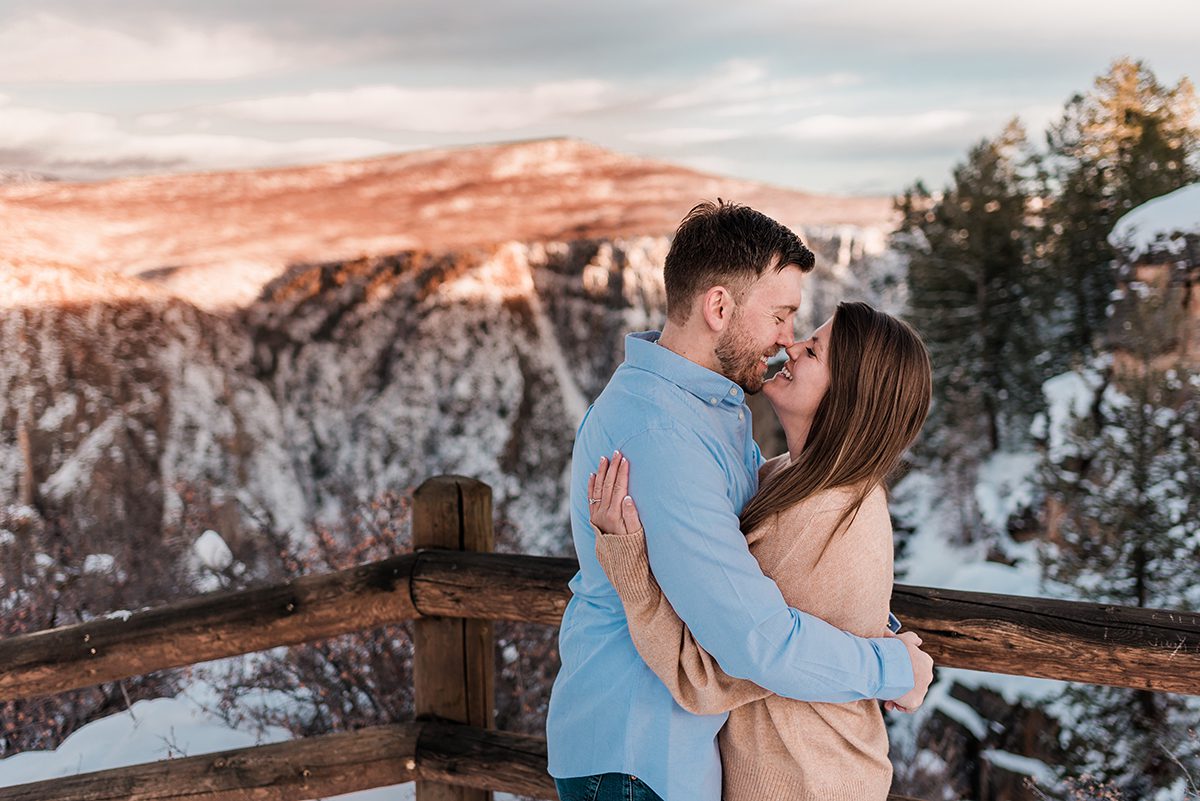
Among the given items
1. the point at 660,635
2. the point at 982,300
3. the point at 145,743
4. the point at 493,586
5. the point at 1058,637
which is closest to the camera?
the point at 660,635

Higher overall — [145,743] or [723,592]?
[723,592]

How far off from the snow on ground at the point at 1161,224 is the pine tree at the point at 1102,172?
3.59 m

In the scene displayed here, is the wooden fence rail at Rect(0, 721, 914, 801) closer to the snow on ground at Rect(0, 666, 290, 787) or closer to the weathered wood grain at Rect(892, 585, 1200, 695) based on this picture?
the snow on ground at Rect(0, 666, 290, 787)

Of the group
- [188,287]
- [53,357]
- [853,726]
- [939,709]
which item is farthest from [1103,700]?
[188,287]

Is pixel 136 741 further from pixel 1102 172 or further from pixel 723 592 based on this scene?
pixel 1102 172

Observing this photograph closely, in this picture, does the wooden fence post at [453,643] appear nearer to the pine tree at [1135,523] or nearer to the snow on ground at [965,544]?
the pine tree at [1135,523]

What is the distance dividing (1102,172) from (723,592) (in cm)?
2062

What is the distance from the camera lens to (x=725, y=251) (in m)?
1.75

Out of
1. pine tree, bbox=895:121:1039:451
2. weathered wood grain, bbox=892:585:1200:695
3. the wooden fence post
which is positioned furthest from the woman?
pine tree, bbox=895:121:1039:451

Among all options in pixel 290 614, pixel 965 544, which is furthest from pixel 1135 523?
pixel 290 614

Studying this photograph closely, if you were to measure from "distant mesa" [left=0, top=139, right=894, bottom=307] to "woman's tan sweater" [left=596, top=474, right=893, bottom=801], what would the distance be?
17.7m

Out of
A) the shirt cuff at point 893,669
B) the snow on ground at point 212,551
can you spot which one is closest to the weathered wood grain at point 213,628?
the shirt cuff at point 893,669

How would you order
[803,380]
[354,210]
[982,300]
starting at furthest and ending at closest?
[354,210] → [982,300] → [803,380]

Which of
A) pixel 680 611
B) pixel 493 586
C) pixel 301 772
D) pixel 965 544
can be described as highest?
pixel 680 611
